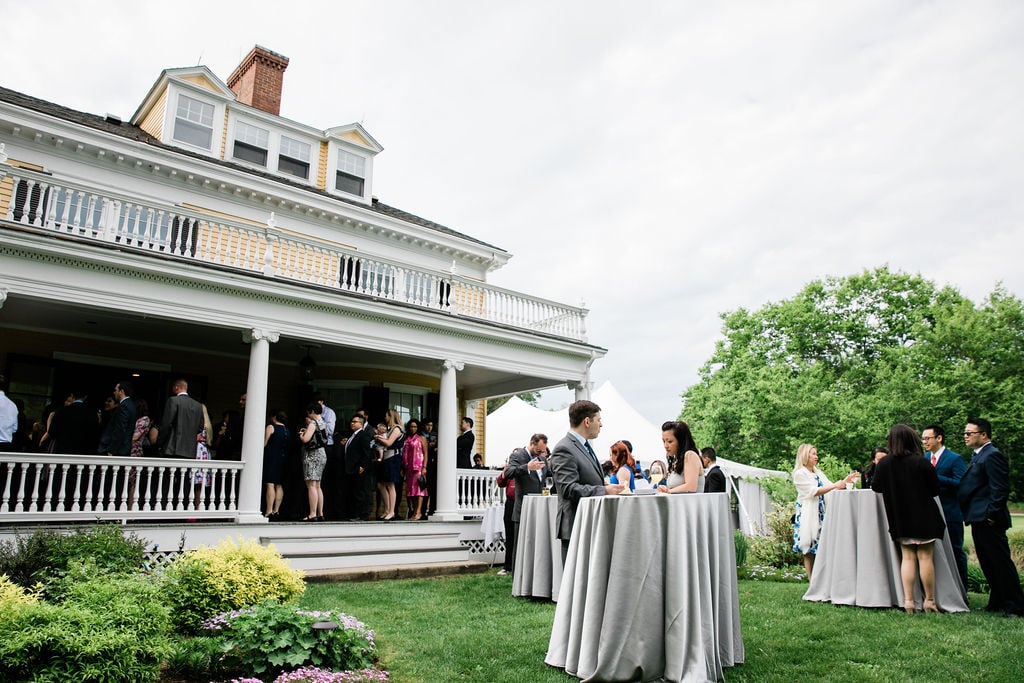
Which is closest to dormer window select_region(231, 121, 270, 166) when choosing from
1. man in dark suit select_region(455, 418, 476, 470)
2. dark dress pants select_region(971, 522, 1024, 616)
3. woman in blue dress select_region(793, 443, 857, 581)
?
man in dark suit select_region(455, 418, 476, 470)

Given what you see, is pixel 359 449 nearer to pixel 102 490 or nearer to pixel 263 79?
pixel 102 490

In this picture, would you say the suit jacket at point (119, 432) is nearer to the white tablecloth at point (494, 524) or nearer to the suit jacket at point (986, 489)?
the white tablecloth at point (494, 524)

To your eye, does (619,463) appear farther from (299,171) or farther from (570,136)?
(299,171)

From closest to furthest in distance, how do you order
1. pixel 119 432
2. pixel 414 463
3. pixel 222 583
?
pixel 222 583 → pixel 119 432 → pixel 414 463

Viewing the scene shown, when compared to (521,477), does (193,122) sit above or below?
above

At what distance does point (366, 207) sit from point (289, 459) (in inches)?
325

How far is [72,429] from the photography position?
402 inches

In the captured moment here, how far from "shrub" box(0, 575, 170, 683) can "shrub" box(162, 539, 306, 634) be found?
1.25 meters

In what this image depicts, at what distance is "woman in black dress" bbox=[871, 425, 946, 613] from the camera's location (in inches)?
267

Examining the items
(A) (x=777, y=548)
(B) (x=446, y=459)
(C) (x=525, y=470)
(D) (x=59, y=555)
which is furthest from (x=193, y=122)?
(A) (x=777, y=548)

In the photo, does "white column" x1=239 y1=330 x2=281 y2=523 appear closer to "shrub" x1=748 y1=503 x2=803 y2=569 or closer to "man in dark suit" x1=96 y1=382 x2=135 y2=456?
"man in dark suit" x1=96 y1=382 x2=135 y2=456

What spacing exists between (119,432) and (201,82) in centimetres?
1020

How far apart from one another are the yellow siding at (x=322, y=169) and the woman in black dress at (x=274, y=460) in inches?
346

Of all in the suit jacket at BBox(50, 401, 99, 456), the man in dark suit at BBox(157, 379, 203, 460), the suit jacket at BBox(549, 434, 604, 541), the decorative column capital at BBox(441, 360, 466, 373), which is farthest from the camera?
the decorative column capital at BBox(441, 360, 466, 373)
